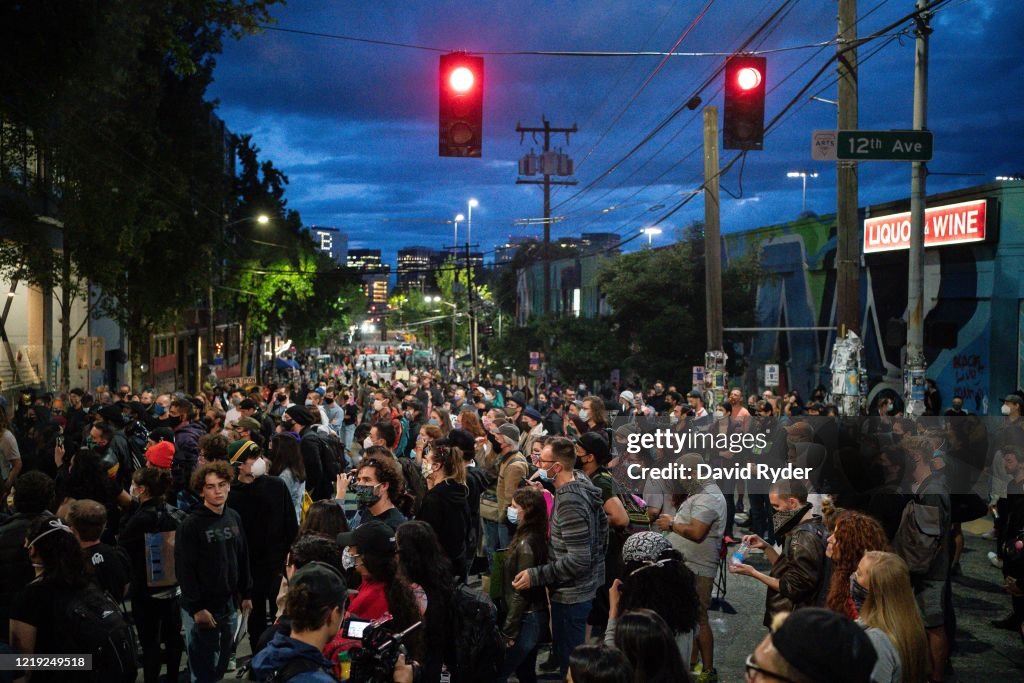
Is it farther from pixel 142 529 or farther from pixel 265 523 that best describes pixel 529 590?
pixel 142 529

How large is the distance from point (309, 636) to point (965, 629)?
7.40 meters

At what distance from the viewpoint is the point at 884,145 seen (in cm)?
1209

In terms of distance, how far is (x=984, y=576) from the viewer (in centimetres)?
1098

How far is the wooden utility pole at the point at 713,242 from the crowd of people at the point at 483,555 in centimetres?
897

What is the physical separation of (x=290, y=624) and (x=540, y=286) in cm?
6494

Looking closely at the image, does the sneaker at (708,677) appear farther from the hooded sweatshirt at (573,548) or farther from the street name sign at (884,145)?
the street name sign at (884,145)

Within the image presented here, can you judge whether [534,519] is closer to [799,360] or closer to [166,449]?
[166,449]

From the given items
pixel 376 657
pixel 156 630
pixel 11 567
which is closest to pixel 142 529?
pixel 156 630

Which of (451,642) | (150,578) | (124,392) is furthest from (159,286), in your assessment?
(451,642)

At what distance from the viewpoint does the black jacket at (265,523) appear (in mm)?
7457

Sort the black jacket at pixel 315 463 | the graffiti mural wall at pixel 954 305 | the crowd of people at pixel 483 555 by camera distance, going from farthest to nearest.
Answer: the graffiti mural wall at pixel 954 305 → the black jacket at pixel 315 463 → the crowd of people at pixel 483 555

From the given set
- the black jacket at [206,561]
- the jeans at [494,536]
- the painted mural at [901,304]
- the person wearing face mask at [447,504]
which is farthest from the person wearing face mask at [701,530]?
the painted mural at [901,304]

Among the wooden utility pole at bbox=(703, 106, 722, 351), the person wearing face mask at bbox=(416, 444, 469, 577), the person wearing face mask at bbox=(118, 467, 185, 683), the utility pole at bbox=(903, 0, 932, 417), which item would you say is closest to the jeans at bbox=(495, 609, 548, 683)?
the person wearing face mask at bbox=(416, 444, 469, 577)

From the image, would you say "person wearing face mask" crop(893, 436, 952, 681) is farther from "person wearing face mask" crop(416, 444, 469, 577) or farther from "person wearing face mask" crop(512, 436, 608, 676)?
"person wearing face mask" crop(416, 444, 469, 577)
